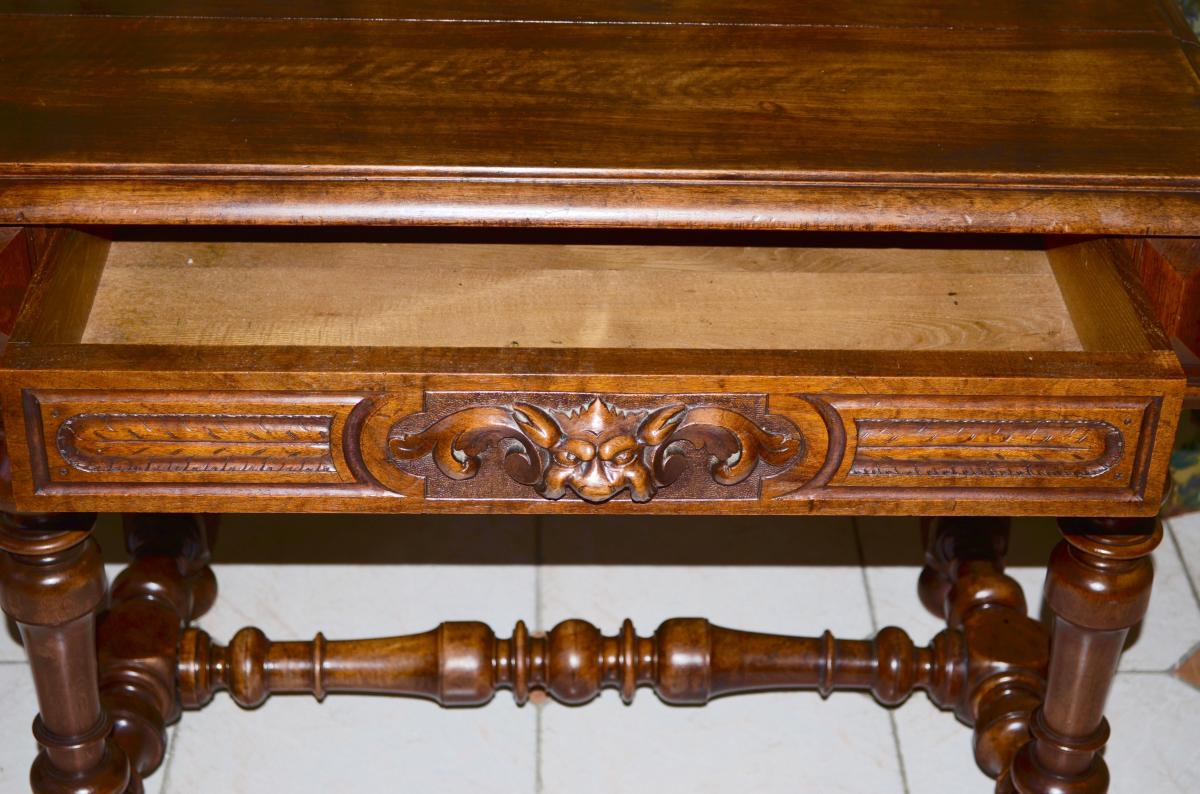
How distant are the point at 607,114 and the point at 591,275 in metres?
0.15

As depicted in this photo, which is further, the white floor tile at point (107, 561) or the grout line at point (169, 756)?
the white floor tile at point (107, 561)

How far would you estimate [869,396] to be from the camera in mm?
1061

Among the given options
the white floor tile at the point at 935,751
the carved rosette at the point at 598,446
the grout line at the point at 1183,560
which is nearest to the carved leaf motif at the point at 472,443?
the carved rosette at the point at 598,446

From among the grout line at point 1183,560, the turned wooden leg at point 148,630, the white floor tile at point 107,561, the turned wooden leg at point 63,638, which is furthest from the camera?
the grout line at point 1183,560

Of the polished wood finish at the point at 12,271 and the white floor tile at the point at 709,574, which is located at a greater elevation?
the polished wood finish at the point at 12,271

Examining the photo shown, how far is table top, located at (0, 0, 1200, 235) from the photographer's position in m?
1.07

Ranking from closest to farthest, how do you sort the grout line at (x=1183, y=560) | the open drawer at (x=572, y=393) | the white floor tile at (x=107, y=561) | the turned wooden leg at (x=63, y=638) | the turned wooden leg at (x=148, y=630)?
the open drawer at (x=572, y=393) < the turned wooden leg at (x=63, y=638) < the turned wooden leg at (x=148, y=630) < the white floor tile at (x=107, y=561) < the grout line at (x=1183, y=560)

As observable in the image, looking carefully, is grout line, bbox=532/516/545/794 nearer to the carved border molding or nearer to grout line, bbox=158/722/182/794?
grout line, bbox=158/722/182/794

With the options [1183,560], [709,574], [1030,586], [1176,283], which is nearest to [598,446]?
[1176,283]

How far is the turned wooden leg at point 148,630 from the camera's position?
1.42 metres

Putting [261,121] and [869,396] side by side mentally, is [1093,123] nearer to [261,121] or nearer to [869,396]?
[869,396]

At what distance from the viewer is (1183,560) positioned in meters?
1.77

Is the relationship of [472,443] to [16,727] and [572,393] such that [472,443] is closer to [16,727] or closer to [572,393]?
[572,393]

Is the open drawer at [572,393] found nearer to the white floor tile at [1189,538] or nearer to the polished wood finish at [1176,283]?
the polished wood finish at [1176,283]
